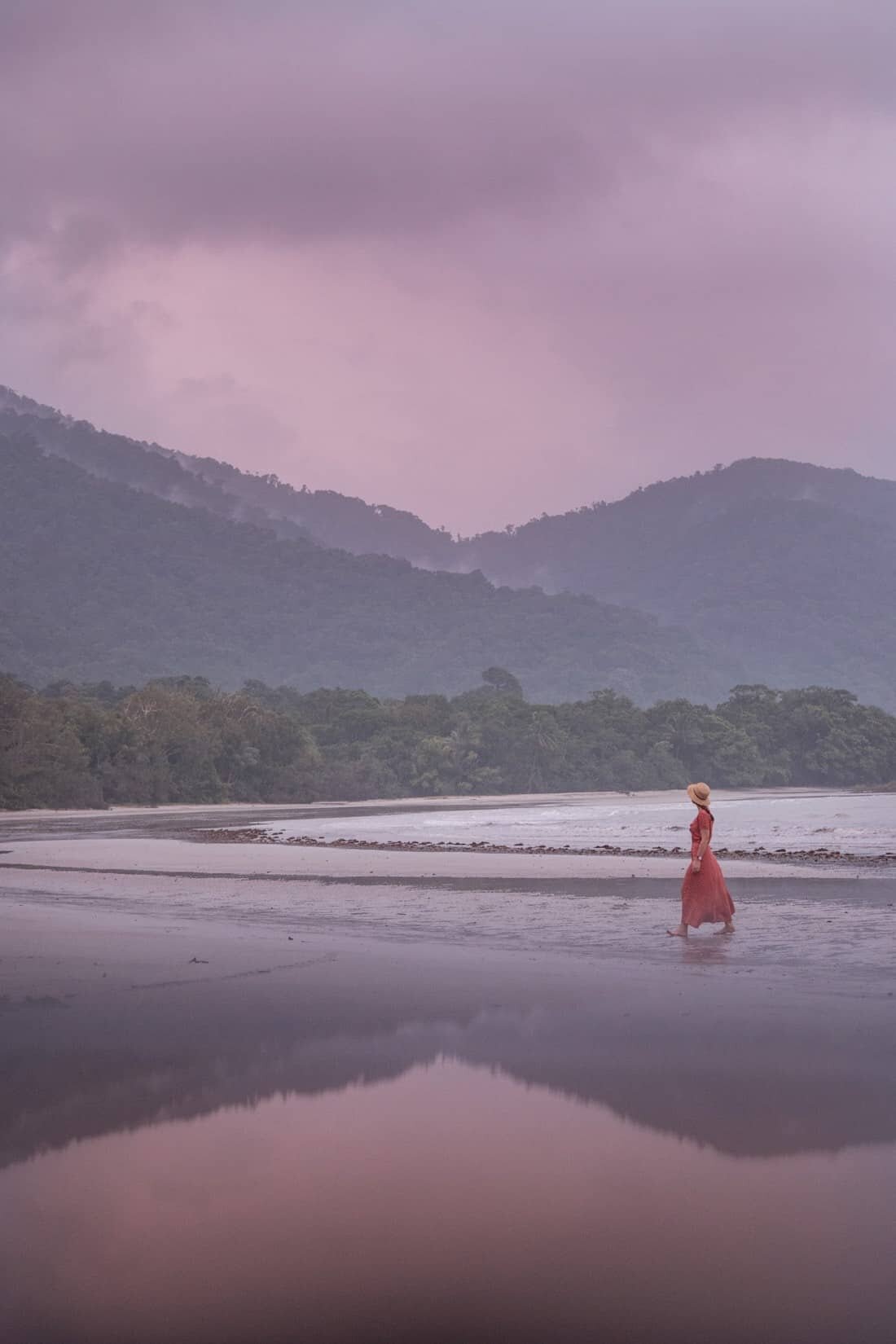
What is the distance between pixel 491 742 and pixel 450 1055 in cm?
8749

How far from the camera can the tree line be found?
74438mm

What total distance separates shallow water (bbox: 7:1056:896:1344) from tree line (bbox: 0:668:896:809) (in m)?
65.2

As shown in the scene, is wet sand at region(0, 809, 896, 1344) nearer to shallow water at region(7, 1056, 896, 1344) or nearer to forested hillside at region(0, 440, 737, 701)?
shallow water at region(7, 1056, 896, 1344)

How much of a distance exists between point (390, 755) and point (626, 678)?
300ft

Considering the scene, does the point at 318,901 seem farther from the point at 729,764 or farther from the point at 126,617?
the point at 126,617

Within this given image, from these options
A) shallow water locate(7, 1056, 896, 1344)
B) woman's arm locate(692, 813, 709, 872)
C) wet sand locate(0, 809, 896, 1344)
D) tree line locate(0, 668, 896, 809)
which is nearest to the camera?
shallow water locate(7, 1056, 896, 1344)

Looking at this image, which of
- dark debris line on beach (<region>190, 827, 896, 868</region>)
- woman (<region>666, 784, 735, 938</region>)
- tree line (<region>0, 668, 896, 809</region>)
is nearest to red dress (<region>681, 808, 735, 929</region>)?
woman (<region>666, 784, 735, 938</region>)

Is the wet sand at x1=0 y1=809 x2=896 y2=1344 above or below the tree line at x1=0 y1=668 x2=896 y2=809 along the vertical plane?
below

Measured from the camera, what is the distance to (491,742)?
95.2 meters

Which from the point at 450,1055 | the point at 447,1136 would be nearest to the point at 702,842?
the point at 450,1055

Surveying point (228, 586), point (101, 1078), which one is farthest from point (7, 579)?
point (101, 1078)

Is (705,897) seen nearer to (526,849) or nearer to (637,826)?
(526,849)

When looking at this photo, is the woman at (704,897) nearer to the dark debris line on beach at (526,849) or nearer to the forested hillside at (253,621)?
the dark debris line on beach at (526,849)

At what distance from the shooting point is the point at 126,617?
167375mm
